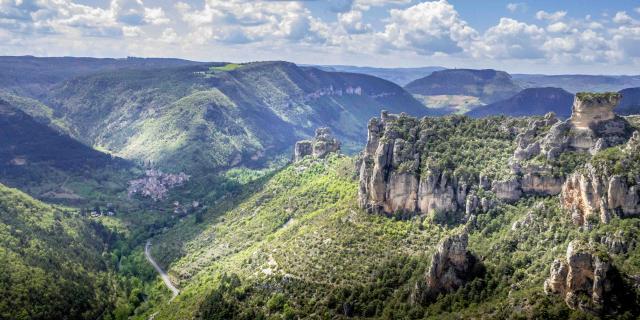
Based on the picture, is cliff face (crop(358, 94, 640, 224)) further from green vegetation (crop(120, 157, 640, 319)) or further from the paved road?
the paved road

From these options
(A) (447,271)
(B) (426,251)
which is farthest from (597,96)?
(A) (447,271)

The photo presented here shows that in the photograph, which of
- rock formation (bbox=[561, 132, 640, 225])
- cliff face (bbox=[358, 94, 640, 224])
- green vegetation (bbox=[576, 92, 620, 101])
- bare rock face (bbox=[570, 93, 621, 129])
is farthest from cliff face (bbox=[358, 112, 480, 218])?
green vegetation (bbox=[576, 92, 620, 101])

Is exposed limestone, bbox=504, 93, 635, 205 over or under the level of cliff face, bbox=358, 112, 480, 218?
over

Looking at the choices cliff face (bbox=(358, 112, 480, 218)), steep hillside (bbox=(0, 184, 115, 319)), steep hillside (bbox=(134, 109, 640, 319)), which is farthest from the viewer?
steep hillside (bbox=(0, 184, 115, 319))

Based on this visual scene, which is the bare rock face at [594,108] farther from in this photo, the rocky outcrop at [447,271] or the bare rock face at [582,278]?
the bare rock face at [582,278]

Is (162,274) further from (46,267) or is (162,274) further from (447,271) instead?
(447,271)

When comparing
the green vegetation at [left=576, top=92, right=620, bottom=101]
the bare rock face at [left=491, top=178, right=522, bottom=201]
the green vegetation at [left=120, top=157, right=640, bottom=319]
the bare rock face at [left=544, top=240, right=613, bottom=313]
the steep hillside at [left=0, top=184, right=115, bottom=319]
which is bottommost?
the steep hillside at [left=0, top=184, right=115, bottom=319]
